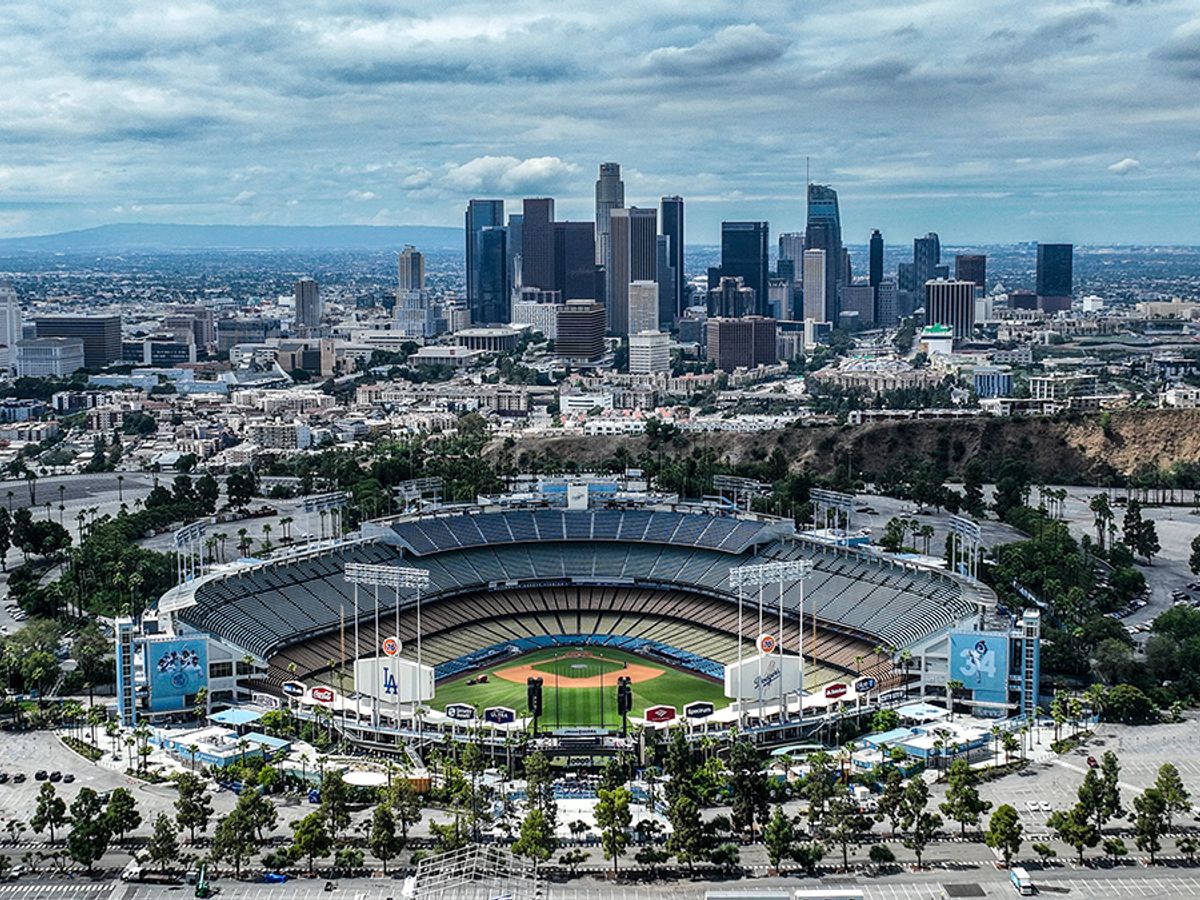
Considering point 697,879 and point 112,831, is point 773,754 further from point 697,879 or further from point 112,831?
point 112,831

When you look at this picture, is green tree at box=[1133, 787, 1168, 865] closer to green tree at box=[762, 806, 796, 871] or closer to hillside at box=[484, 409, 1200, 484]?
green tree at box=[762, 806, 796, 871]

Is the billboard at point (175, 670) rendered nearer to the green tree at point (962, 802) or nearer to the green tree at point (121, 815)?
the green tree at point (121, 815)

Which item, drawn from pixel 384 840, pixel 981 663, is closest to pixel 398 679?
pixel 384 840

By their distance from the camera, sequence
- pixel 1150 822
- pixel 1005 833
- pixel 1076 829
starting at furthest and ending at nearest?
1. pixel 1150 822
2. pixel 1076 829
3. pixel 1005 833

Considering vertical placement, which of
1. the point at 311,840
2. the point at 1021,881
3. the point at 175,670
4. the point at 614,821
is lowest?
the point at 1021,881

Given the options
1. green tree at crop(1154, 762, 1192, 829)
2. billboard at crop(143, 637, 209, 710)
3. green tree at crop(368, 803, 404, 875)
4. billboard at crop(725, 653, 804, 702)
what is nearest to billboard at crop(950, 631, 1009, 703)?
billboard at crop(725, 653, 804, 702)

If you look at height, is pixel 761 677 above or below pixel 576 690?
above

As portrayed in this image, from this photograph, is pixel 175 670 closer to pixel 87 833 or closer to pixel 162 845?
pixel 87 833
